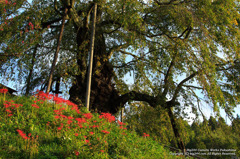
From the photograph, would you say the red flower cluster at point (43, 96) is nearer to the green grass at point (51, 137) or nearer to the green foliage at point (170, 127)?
the green grass at point (51, 137)

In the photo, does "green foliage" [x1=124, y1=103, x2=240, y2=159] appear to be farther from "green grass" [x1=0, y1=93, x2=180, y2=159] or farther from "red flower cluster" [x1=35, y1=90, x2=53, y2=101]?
"red flower cluster" [x1=35, y1=90, x2=53, y2=101]

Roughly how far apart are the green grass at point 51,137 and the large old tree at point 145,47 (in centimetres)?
309

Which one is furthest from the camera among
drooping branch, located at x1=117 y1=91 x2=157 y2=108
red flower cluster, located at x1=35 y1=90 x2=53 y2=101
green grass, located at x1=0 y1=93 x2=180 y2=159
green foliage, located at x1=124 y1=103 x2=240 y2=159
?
drooping branch, located at x1=117 y1=91 x2=157 y2=108

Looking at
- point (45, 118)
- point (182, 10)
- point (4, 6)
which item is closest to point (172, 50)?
point (182, 10)

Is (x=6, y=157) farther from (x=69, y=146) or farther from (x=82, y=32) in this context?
(x=82, y=32)

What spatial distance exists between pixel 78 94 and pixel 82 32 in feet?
13.4

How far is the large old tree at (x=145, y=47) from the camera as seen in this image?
9.09 metres

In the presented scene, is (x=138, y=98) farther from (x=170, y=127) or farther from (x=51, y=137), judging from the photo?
(x=51, y=137)

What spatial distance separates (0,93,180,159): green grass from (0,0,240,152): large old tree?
309cm

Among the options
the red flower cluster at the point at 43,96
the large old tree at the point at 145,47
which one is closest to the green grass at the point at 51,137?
the red flower cluster at the point at 43,96

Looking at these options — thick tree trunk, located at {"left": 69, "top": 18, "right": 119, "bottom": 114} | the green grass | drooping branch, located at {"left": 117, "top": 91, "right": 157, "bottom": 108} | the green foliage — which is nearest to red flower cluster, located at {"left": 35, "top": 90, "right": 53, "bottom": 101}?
the green grass

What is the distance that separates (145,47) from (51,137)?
7116mm

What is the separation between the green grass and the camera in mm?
4702

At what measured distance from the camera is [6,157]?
4.35m
